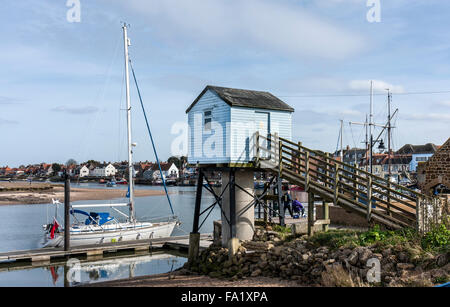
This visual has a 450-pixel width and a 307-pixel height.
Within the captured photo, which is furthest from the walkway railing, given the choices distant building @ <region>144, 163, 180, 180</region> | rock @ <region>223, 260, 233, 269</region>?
distant building @ <region>144, 163, 180, 180</region>

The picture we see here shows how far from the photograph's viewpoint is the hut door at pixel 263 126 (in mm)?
21047

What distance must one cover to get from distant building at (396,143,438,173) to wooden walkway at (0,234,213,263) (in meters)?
92.2

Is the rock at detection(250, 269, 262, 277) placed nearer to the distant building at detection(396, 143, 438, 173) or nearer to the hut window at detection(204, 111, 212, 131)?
the hut window at detection(204, 111, 212, 131)

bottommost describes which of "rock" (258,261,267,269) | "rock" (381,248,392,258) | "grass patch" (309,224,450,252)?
"rock" (258,261,267,269)

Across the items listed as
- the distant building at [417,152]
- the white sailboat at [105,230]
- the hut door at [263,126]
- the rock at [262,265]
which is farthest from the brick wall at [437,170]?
the distant building at [417,152]

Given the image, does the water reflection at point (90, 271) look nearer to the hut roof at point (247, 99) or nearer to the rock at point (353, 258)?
the hut roof at point (247, 99)

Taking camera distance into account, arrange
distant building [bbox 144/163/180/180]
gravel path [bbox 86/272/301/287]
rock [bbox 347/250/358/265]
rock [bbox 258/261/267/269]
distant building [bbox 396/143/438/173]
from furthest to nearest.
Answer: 1. distant building [bbox 144/163/180/180]
2. distant building [bbox 396/143/438/173]
3. rock [bbox 258/261/267/269]
4. gravel path [bbox 86/272/301/287]
5. rock [bbox 347/250/358/265]

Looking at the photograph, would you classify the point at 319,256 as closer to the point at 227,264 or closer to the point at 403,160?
the point at 227,264

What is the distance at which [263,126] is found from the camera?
70.1 feet

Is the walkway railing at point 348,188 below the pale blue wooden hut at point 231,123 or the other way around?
below

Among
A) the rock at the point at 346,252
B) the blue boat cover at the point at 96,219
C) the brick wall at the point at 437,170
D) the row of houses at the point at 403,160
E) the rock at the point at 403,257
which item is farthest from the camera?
the row of houses at the point at 403,160

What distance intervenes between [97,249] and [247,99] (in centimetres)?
1503

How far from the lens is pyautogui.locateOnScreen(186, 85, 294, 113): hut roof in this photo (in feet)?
68.1

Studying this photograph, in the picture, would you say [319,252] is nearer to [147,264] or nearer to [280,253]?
[280,253]
